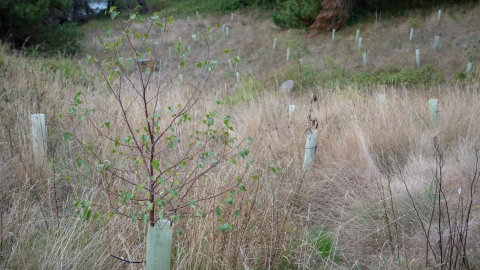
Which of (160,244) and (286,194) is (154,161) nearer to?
(160,244)

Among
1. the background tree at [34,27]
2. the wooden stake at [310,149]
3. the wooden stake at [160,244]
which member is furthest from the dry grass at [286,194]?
the background tree at [34,27]

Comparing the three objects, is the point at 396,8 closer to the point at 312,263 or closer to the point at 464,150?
the point at 464,150

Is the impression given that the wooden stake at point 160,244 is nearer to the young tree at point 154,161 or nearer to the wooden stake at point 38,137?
the young tree at point 154,161

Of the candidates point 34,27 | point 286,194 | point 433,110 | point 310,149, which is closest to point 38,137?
point 286,194

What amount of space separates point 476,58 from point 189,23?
598 inches

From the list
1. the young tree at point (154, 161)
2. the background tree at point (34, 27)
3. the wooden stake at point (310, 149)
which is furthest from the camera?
the background tree at point (34, 27)

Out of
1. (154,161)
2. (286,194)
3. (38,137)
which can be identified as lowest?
(286,194)

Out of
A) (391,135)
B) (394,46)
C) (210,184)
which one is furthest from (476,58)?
(210,184)

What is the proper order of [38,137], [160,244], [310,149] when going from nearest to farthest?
[160,244]
[38,137]
[310,149]

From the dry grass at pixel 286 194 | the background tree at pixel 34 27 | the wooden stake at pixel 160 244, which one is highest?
the background tree at pixel 34 27

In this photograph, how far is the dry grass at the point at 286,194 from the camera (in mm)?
2520

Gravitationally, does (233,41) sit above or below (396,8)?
below

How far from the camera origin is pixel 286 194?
11.0ft

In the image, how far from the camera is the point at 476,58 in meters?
12.4
